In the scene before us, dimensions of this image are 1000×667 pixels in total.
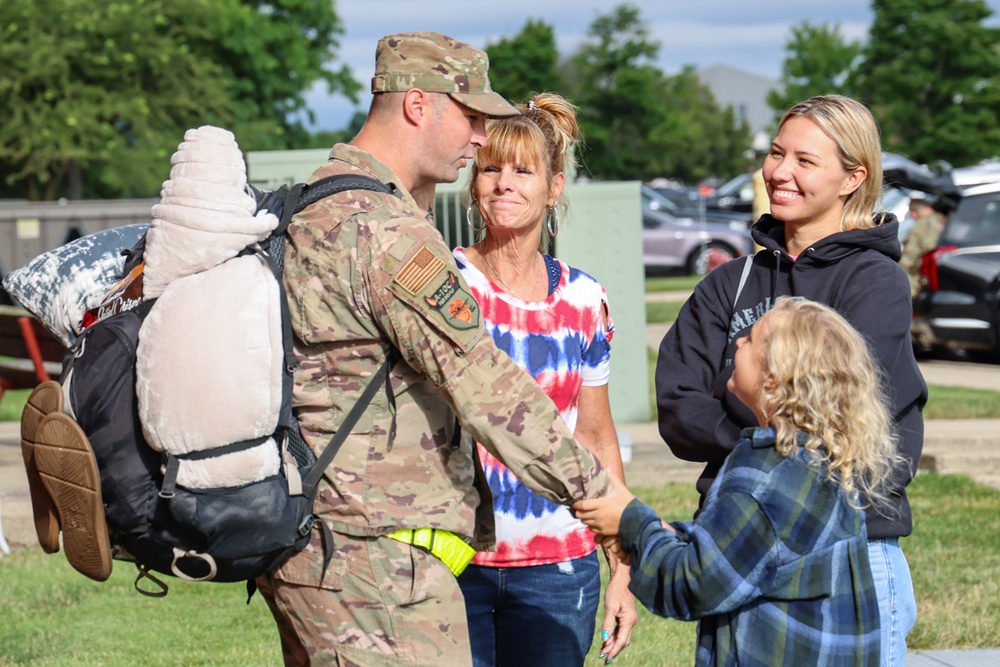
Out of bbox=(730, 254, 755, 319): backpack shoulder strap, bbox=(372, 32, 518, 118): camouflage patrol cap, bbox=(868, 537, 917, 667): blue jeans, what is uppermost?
bbox=(372, 32, 518, 118): camouflage patrol cap

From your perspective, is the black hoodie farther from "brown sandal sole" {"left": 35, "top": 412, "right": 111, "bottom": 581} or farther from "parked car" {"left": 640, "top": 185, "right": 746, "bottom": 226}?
"parked car" {"left": 640, "top": 185, "right": 746, "bottom": 226}

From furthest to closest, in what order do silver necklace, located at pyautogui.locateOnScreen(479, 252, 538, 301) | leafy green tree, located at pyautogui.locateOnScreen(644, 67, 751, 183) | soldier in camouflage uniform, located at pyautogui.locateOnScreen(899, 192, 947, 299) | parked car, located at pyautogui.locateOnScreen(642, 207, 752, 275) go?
leafy green tree, located at pyautogui.locateOnScreen(644, 67, 751, 183) → parked car, located at pyautogui.locateOnScreen(642, 207, 752, 275) → soldier in camouflage uniform, located at pyautogui.locateOnScreen(899, 192, 947, 299) → silver necklace, located at pyautogui.locateOnScreen(479, 252, 538, 301)

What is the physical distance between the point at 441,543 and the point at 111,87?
31247mm

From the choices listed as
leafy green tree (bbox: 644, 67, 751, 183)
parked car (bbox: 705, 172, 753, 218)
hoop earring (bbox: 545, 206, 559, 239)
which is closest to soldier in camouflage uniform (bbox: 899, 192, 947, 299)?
hoop earring (bbox: 545, 206, 559, 239)

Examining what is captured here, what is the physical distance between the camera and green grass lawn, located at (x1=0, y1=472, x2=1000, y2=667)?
5.32 metres

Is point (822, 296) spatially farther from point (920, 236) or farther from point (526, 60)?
point (526, 60)

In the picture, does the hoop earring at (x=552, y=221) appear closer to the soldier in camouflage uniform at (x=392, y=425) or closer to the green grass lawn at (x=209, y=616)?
the soldier in camouflage uniform at (x=392, y=425)

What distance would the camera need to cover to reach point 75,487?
257cm

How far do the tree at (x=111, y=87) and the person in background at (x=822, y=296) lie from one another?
95.5 feet

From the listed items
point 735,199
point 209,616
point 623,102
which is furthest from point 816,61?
point 209,616

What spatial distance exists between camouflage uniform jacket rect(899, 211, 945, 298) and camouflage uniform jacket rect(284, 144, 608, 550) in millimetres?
12132

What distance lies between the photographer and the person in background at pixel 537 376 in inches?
130

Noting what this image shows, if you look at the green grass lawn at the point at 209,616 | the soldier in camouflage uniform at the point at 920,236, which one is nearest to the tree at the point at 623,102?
the soldier in camouflage uniform at the point at 920,236

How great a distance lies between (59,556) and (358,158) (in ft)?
16.0
